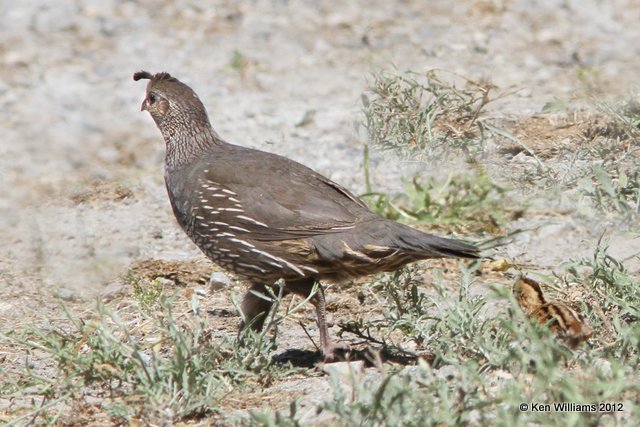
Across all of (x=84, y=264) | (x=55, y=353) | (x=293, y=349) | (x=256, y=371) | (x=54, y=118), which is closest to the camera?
(x=55, y=353)

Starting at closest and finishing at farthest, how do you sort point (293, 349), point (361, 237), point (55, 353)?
1. point (55, 353)
2. point (361, 237)
3. point (293, 349)

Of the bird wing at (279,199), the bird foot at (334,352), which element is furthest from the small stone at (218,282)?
the bird foot at (334,352)

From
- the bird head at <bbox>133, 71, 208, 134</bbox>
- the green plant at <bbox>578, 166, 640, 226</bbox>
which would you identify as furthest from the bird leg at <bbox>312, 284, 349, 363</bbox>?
the bird head at <bbox>133, 71, 208, 134</bbox>

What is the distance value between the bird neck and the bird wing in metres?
0.40

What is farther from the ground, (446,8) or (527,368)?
(446,8)

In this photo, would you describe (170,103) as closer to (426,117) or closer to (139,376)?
(426,117)

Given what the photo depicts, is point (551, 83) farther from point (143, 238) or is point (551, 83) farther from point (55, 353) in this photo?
point (55, 353)

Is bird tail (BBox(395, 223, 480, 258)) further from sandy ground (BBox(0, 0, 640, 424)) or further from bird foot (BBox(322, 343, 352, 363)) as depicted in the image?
sandy ground (BBox(0, 0, 640, 424))

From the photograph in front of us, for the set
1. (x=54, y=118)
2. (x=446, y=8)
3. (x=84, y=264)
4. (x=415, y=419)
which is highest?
(x=446, y=8)

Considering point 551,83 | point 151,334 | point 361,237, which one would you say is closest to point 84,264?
point 151,334

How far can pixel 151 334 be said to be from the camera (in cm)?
569

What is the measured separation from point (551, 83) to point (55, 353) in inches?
242

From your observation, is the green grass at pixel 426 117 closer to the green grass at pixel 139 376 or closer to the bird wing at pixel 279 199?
the bird wing at pixel 279 199

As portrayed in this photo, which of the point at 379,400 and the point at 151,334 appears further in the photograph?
the point at 151,334
